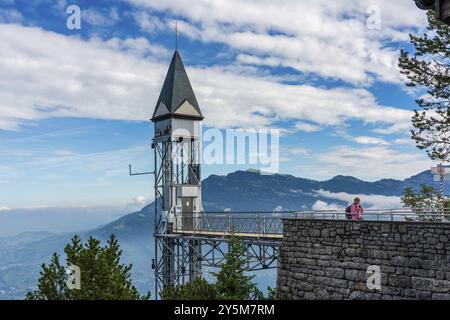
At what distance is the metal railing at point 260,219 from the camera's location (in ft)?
57.0

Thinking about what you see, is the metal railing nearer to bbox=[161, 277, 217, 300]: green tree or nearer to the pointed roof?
bbox=[161, 277, 217, 300]: green tree

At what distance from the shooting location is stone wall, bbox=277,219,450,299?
1512 cm

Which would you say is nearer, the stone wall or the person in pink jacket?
the stone wall

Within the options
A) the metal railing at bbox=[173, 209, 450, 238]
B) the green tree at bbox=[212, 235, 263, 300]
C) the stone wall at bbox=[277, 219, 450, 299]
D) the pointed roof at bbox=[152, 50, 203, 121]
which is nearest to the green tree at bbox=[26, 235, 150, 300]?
the green tree at bbox=[212, 235, 263, 300]

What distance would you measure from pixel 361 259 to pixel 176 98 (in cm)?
2122

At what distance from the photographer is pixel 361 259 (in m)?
16.8

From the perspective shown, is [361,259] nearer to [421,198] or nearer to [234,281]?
[234,281]

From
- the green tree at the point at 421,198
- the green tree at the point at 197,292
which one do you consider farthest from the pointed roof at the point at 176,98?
the green tree at the point at 197,292

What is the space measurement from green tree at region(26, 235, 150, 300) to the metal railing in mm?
6762

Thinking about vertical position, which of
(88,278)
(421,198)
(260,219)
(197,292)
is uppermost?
(421,198)

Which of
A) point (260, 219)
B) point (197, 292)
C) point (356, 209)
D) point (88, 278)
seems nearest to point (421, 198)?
point (260, 219)

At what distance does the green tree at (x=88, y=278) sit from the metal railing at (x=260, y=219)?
22.2 feet
